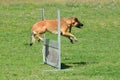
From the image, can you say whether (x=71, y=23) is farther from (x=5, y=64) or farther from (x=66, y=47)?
(x=66, y=47)

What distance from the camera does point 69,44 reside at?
21.2m

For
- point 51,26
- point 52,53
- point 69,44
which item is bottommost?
point 69,44

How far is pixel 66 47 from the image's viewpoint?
20359mm

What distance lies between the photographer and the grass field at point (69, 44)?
43.8 feet

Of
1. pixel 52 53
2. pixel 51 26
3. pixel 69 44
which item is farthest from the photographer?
pixel 69 44

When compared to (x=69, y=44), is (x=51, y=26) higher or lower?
higher

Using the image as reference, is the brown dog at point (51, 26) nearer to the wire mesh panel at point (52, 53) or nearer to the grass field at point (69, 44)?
the wire mesh panel at point (52, 53)

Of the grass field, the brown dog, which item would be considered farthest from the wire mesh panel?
the brown dog

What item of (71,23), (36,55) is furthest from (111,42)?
(71,23)

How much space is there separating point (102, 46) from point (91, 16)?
35.1 feet

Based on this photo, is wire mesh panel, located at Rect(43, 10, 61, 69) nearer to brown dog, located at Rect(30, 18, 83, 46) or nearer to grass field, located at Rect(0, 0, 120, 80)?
grass field, located at Rect(0, 0, 120, 80)

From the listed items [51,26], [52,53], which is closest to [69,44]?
[51,26]

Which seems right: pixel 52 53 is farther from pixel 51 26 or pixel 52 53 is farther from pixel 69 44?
pixel 69 44

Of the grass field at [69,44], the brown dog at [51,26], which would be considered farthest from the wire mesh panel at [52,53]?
the brown dog at [51,26]
